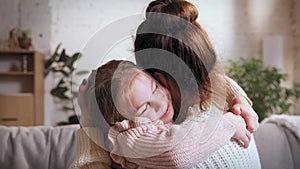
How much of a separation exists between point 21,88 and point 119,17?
118 centimetres

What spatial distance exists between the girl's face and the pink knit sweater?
0.02 metres

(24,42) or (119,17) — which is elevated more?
(119,17)

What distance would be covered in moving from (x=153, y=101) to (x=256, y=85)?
2.63m

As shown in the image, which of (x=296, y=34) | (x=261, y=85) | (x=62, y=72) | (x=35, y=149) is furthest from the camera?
(x=296, y=34)

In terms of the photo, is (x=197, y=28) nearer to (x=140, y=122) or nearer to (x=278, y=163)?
(x=140, y=122)

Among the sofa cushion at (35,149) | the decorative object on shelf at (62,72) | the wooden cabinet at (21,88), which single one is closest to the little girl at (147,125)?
the sofa cushion at (35,149)

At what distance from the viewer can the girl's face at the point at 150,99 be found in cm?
69

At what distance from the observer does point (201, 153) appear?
2.32 feet

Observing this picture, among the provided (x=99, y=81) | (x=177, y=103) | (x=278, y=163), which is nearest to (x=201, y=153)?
(x=177, y=103)

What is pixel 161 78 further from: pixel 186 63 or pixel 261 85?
pixel 261 85

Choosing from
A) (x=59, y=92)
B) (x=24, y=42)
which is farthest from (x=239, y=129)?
(x=24, y=42)

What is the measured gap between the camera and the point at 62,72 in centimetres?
363

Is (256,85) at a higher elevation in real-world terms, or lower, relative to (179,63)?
lower

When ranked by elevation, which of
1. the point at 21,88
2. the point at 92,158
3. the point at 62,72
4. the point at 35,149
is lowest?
the point at 21,88
